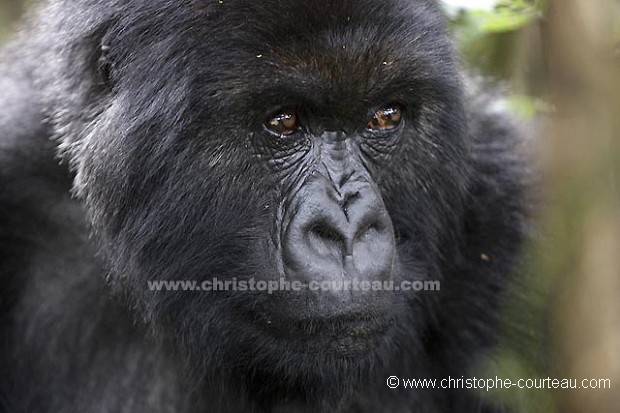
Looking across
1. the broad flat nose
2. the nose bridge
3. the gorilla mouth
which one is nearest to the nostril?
the broad flat nose

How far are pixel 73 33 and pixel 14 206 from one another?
2.98ft

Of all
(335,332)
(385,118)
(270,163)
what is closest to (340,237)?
(335,332)

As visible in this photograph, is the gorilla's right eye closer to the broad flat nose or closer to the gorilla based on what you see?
the gorilla

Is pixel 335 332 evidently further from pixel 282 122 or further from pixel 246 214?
pixel 282 122

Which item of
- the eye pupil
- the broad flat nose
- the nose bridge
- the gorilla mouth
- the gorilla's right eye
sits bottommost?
the gorilla mouth

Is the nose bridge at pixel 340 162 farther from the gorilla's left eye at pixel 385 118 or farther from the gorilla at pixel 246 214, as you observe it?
the gorilla's left eye at pixel 385 118

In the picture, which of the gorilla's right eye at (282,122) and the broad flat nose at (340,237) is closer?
the broad flat nose at (340,237)

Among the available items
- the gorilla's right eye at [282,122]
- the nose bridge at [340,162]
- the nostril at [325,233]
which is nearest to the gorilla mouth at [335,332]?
the nostril at [325,233]

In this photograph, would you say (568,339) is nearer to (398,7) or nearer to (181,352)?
(398,7)

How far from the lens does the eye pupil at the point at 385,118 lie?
3.84m

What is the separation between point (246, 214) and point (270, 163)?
9.0 inches

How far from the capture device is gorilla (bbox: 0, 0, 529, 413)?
3.50 metres

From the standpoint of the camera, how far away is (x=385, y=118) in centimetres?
385

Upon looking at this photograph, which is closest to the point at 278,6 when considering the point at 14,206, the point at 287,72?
the point at 287,72
